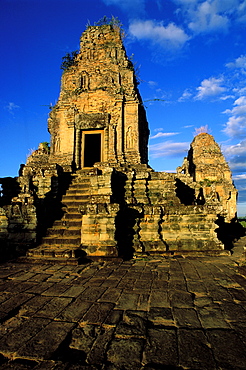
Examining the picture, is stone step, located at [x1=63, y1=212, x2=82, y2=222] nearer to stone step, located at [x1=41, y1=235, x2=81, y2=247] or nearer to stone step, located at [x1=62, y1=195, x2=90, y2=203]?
stone step, located at [x1=62, y1=195, x2=90, y2=203]

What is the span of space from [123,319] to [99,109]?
11.9m

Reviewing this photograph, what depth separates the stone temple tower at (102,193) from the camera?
20.0 ft

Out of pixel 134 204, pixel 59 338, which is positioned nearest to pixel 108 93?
pixel 134 204

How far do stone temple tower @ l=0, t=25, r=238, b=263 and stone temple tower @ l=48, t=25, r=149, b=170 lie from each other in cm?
6

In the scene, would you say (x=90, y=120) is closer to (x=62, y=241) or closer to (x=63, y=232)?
(x=63, y=232)

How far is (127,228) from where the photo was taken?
22.1 feet

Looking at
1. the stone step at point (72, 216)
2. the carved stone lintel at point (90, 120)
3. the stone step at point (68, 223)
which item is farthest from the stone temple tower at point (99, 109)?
the stone step at point (68, 223)

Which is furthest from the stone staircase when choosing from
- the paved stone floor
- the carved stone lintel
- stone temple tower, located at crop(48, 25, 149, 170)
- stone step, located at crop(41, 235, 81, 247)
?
the carved stone lintel

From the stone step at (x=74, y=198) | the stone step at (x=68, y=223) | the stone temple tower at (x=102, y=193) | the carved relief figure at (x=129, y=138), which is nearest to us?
the stone temple tower at (x=102, y=193)

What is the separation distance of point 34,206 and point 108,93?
8831mm

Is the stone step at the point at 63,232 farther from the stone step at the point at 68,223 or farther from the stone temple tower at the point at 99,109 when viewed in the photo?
the stone temple tower at the point at 99,109

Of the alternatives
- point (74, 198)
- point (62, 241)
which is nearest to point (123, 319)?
point (62, 241)

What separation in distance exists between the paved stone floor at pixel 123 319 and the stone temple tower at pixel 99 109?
836cm

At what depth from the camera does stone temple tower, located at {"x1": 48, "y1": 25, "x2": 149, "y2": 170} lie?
12180 mm
